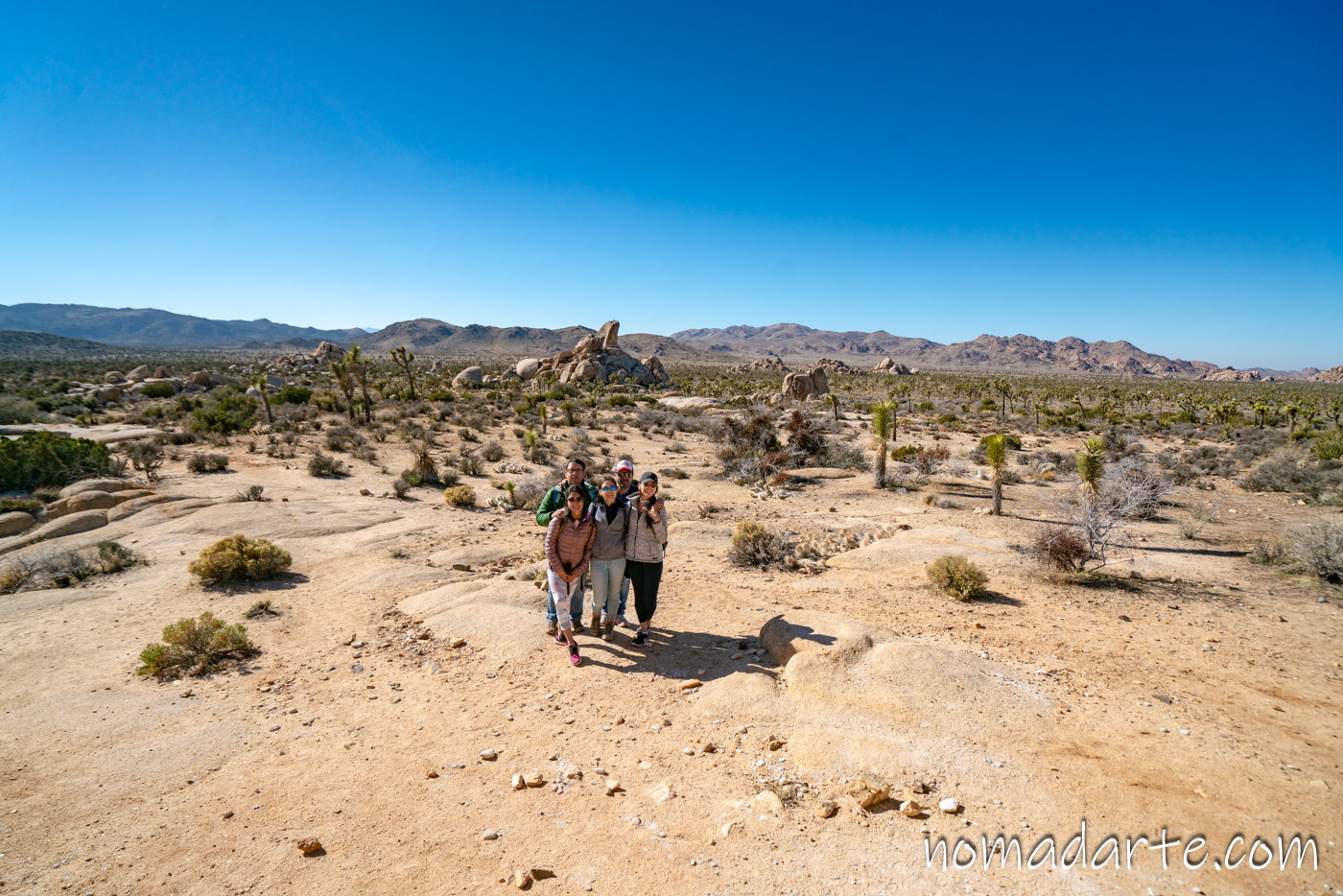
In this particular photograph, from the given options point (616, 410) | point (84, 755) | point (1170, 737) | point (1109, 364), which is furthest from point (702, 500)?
point (1109, 364)

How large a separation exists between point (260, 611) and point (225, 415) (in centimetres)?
1949

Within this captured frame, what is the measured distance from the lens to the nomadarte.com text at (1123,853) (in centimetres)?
346

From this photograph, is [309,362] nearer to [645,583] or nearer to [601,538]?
[601,538]

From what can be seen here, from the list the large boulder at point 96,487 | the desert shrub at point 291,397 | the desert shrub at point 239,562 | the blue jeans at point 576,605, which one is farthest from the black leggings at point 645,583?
the desert shrub at point 291,397

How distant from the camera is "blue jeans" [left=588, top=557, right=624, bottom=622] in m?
6.18

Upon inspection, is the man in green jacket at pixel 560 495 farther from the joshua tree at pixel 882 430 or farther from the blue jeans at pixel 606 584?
the joshua tree at pixel 882 430

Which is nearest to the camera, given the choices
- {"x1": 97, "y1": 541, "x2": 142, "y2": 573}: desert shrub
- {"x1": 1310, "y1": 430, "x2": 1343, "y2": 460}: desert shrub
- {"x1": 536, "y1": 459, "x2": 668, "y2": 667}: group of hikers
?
{"x1": 536, "y1": 459, "x2": 668, "y2": 667}: group of hikers

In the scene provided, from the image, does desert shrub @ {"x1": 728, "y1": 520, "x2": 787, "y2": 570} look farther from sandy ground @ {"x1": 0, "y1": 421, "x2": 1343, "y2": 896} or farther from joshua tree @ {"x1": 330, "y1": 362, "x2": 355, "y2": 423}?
joshua tree @ {"x1": 330, "y1": 362, "x2": 355, "y2": 423}

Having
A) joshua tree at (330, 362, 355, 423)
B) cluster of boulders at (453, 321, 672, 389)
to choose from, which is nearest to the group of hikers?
joshua tree at (330, 362, 355, 423)

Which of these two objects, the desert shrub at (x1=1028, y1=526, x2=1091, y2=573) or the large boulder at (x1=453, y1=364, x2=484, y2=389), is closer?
the desert shrub at (x1=1028, y1=526, x2=1091, y2=573)

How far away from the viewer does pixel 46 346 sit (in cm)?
9325

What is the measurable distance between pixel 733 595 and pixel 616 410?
88.5 feet

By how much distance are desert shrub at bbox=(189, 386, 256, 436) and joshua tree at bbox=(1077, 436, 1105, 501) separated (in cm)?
2667

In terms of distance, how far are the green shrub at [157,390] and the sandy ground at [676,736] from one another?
3222 centimetres
